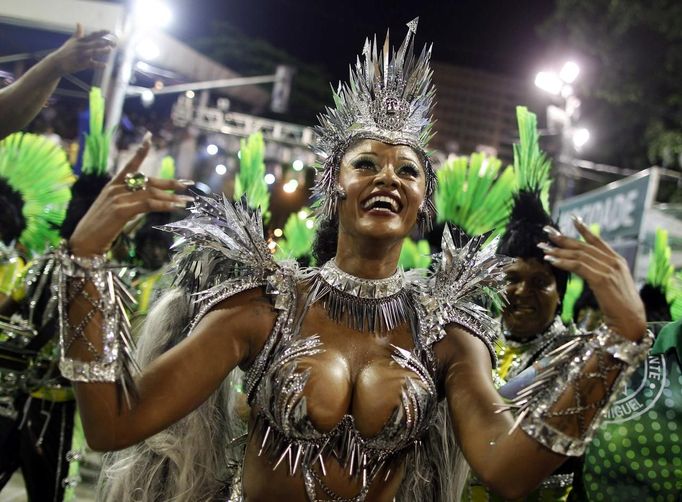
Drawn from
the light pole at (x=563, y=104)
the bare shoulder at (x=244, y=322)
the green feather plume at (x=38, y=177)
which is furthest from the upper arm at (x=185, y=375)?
the light pole at (x=563, y=104)

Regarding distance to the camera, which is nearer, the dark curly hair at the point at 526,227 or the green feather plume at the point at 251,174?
the green feather plume at the point at 251,174

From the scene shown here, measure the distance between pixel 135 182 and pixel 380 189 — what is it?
0.78 m

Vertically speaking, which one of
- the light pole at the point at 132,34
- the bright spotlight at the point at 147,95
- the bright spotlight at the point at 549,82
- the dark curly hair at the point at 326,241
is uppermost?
the bright spotlight at the point at 549,82

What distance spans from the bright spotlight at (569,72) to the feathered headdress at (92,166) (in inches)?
395

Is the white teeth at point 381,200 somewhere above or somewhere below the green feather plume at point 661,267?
above

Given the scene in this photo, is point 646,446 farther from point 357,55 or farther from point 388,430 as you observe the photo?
point 357,55

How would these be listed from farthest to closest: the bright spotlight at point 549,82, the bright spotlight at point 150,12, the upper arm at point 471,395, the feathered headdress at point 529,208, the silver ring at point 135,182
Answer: the bright spotlight at point 549,82 → the bright spotlight at point 150,12 → the feathered headdress at point 529,208 → the upper arm at point 471,395 → the silver ring at point 135,182

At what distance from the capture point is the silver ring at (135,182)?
5.52 feet

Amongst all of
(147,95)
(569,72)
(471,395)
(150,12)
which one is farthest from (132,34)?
(471,395)

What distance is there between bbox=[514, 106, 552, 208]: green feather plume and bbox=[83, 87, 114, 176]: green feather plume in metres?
1.93

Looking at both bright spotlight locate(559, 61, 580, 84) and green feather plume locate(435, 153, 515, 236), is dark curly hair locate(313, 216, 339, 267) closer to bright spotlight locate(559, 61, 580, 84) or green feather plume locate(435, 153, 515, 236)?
green feather plume locate(435, 153, 515, 236)

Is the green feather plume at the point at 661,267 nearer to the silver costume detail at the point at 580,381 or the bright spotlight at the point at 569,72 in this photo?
the silver costume detail at the point at 580,381

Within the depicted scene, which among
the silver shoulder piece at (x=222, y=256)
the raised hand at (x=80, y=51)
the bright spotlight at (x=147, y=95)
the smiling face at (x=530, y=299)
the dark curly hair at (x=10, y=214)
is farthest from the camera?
the bright spotlight at (x=147, y=95)

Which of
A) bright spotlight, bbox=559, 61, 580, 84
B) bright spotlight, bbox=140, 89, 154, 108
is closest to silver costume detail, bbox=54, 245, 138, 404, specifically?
bright spotlight, bbox=140, 89, 154, 108
